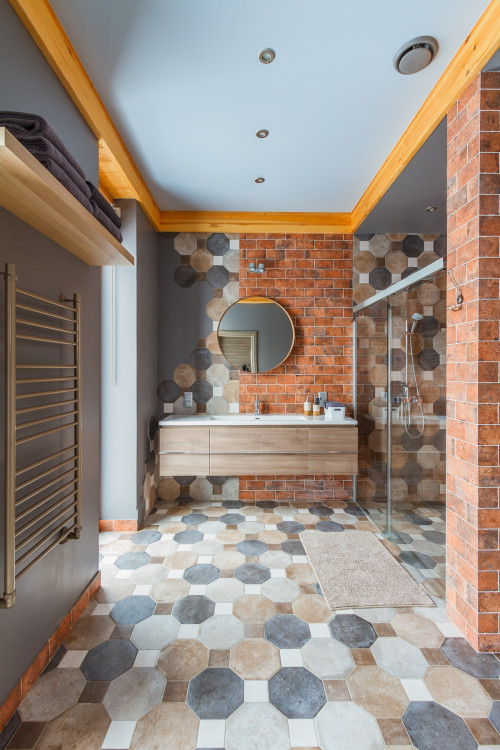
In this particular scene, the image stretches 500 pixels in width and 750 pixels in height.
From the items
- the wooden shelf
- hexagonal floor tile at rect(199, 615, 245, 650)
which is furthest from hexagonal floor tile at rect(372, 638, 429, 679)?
the wooden shelf

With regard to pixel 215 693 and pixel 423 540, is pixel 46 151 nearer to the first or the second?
pixel 215 693

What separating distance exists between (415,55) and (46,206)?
165 centimetres

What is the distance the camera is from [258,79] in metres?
1.86

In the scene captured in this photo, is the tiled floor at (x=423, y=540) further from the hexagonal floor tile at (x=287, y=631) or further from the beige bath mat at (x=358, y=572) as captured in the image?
the hexagonal floor tile at (x=287, y=631)

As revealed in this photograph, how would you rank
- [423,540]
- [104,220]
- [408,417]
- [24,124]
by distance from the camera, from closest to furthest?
[24,124] → [104,220] → [423,540] → [408,417]

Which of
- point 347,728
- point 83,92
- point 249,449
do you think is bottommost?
point 347,728

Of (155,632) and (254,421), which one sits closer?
(155,632)

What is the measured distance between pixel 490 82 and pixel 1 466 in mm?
2358

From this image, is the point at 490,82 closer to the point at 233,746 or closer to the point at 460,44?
the point at 460,44

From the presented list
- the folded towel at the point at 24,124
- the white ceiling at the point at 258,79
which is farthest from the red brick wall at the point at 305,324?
the folded towel at the point at 24,124

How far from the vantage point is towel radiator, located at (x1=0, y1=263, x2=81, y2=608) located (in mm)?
1213

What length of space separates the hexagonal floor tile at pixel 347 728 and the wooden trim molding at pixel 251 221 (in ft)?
10.6

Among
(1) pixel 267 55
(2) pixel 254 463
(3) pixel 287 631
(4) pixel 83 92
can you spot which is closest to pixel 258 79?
(1) pixel 267 55

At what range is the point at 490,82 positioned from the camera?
5.31 ft
